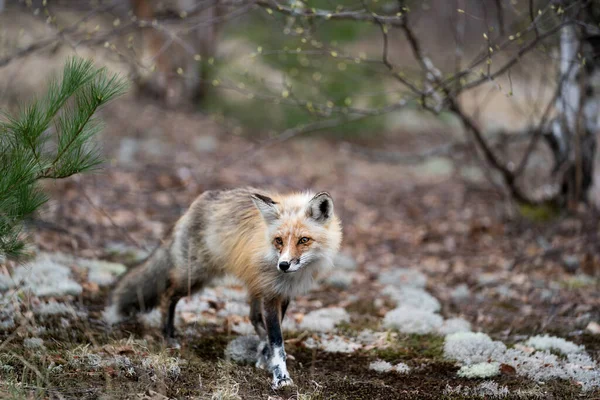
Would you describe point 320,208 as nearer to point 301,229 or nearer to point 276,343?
point 301,229

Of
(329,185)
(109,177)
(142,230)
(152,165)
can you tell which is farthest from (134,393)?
(329,185)

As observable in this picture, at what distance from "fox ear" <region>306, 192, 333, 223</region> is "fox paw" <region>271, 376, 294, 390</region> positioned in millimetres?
1403

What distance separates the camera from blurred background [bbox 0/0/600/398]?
297 inches

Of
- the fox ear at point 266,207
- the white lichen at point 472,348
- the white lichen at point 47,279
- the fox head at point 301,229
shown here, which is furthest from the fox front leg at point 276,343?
the white lichen at point 47,279

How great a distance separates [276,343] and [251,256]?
2.67 feet

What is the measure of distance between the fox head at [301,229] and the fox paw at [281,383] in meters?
0.97

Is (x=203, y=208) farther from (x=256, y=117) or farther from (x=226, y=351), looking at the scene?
Result: (x=256, y=117)

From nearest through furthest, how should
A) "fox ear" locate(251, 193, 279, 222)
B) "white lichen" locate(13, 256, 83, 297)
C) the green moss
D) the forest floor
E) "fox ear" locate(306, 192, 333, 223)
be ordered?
the forest floor
"fox ear" locate(306, 192, 333, 223)
"fox ear" locate(251, 193, 279, 222)
"white lichen" locate(13, 256, 83, 297)
the green moss

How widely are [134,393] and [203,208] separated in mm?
2186

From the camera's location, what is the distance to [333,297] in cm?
815

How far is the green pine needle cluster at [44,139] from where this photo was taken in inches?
170

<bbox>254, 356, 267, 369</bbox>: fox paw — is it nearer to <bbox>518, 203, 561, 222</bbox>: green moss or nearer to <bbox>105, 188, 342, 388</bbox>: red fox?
<bbox>105, 188, 342, 388</bbox>: red fox

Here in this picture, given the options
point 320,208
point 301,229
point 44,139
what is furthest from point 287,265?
point 44,139

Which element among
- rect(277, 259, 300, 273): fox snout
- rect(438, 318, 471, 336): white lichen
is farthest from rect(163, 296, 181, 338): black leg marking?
rect(438, 318, 471, 336): white lichen
